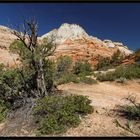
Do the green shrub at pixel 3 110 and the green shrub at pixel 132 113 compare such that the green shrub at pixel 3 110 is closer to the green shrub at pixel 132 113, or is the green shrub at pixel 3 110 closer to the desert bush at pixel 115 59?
the green shrub at pixel 132 113

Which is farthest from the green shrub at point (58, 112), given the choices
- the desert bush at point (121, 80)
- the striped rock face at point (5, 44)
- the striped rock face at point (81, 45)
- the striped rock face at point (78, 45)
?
the striped rock face at point (81, 45)

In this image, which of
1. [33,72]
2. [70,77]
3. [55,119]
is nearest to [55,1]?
[55,119]

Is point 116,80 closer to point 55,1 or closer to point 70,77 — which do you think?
point 70,77

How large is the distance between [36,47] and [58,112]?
8.33 ft

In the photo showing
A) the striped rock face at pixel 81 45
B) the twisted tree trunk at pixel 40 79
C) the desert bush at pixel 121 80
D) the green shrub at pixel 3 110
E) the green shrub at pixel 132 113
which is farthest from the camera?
the striped rock face at pixel 81 45

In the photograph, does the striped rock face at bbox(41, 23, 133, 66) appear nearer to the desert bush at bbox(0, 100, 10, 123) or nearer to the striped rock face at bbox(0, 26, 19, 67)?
the striped rock face at bbox(0, 26, 19, 67)

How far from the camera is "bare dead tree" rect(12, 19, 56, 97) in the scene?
30.0 ft

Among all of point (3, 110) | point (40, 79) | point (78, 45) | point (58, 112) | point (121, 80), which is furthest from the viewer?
point (78, 45)

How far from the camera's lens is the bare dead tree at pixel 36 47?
915 cm

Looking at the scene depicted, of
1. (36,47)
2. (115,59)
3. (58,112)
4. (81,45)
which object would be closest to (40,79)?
(36,47)

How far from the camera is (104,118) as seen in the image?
316 inches

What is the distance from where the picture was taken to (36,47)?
376 inches

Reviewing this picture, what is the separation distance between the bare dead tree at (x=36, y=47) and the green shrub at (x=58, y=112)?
49.3 inches

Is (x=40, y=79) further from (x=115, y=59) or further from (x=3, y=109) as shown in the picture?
(x=115, y=59)
